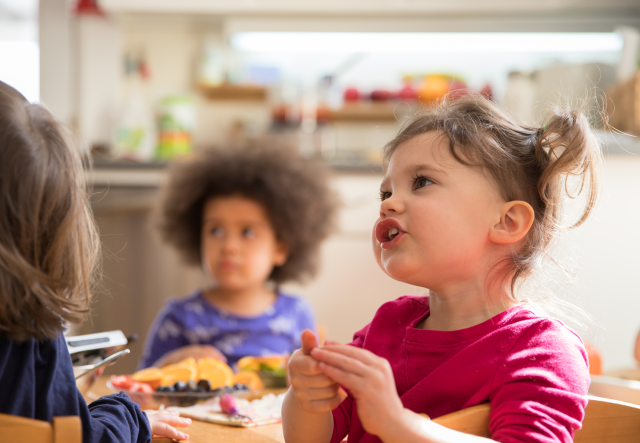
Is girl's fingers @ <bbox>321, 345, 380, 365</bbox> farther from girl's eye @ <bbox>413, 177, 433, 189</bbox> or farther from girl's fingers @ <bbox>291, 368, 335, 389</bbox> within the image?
girl's eye @ <bbox>413, 177, 433, 189</bbox>

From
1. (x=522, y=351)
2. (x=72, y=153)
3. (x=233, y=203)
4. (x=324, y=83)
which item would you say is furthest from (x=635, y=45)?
(x=72, y=153)

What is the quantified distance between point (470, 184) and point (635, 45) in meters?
2.08

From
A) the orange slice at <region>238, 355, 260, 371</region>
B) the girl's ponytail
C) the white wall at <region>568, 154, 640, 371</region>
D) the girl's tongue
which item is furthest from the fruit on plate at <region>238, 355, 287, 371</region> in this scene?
the white wall at <region>568, 154, 640, 371</region>

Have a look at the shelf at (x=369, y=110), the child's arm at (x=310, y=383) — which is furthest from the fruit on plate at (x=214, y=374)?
the shelf at (x=369, y=110)

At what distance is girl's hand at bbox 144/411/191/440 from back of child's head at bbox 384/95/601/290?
0.40m

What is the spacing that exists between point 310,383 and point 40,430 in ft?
0.75

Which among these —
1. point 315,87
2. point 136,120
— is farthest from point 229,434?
point 315,87

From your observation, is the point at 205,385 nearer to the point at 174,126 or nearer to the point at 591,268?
the point at 591,268

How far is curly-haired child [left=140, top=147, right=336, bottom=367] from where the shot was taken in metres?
1.54

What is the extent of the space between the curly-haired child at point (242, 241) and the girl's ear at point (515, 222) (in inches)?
36.9

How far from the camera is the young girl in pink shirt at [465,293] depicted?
0.56 m

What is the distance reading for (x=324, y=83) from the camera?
308 centimetres

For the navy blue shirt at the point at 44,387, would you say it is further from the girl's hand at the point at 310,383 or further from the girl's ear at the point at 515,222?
the girl's ear at the point at 515,222

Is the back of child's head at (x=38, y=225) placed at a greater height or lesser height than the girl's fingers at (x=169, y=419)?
greater
